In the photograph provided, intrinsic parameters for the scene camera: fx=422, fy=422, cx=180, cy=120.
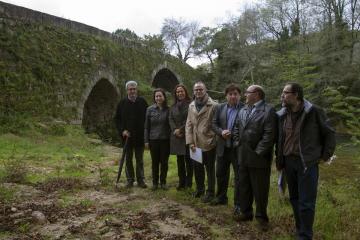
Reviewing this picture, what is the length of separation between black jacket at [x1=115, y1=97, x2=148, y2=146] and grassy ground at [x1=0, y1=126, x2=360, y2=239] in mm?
850

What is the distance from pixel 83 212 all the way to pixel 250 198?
193 centimetres

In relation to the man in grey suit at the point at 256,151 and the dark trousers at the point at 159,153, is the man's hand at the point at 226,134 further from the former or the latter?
the dark trousers at the point at 159,153

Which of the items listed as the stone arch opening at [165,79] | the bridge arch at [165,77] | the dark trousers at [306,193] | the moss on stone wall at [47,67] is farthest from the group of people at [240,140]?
the stone arch opening at [165,79]

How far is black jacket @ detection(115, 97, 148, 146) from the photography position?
255 inches

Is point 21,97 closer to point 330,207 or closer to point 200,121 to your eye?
point 200,121

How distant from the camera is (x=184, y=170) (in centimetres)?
632

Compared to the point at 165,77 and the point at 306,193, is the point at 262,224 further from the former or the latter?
the point at 165,77

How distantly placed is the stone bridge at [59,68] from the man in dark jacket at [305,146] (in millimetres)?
9209

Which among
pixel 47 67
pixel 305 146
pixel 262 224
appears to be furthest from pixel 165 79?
pixel 305 146

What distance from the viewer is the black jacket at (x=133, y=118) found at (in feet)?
21.2

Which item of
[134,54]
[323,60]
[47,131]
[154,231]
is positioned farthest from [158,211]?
[323,60]

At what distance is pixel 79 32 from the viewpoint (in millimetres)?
14711

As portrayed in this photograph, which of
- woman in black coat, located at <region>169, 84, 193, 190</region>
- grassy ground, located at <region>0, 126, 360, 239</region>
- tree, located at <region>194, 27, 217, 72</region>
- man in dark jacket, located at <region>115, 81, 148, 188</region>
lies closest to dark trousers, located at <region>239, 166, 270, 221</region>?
grassy ground, located at <region>0, 126, 360, 239</region>

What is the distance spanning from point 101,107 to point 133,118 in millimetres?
11796
